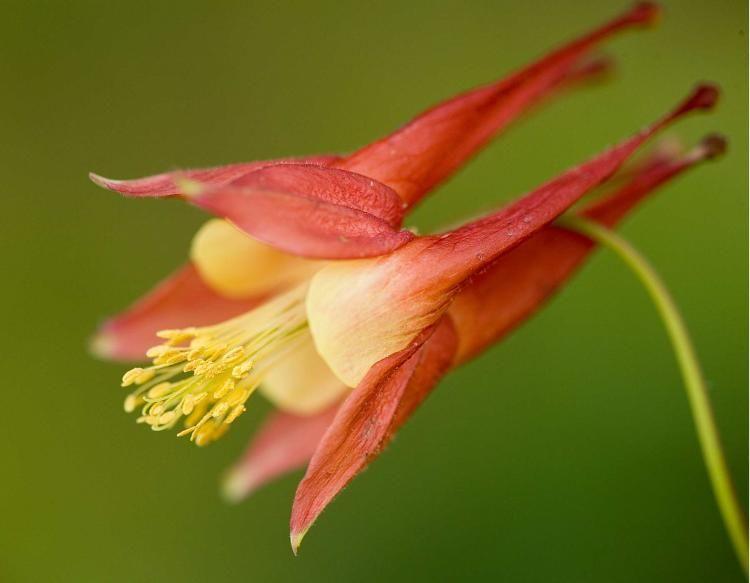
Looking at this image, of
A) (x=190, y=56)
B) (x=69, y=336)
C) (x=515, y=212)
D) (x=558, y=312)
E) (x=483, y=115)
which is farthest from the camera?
(x=190, y=56)

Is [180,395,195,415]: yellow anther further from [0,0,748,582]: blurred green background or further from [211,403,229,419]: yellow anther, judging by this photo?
[0,0,748,582]: blurred green background

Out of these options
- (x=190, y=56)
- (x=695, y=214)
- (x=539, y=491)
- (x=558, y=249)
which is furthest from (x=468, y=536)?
(x=190, y=56)

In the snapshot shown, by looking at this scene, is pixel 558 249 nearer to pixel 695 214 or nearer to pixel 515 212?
pixel 515 212

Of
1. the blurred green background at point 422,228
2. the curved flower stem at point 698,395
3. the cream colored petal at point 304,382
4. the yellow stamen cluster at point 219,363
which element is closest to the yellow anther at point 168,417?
the yellow stamen cluster at point 219,363

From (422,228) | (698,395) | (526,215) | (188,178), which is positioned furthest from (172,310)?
(422,228)

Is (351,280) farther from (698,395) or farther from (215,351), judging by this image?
(698,395)
